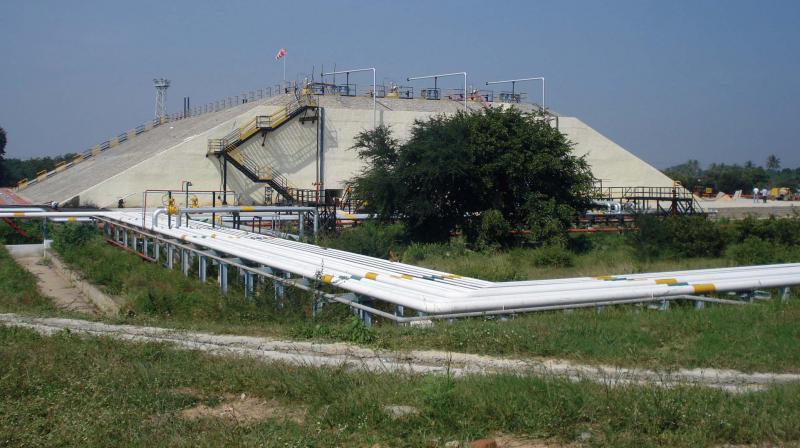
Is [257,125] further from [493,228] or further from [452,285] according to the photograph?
[452,285]

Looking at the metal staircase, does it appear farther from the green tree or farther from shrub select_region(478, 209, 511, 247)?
shrub select_region(478, 209, 511, 247)

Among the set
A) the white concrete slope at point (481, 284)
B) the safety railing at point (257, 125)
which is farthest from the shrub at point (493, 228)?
the safety railing at point (257, 125)

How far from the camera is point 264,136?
52906 millimetres

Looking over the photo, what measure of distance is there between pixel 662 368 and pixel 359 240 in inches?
594

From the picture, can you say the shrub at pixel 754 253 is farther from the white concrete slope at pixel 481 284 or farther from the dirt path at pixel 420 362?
the dirt path at pixel 420 362

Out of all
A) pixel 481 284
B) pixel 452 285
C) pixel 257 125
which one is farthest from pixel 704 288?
pixel 257 125

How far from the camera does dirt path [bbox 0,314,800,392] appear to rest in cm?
679

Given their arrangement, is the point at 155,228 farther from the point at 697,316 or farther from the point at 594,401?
the point at 594,401

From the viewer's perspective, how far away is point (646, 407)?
5.58m

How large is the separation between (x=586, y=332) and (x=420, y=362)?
6.50ft

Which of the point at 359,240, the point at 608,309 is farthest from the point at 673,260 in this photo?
the point at 608,309

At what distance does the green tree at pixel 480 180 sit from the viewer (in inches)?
1150

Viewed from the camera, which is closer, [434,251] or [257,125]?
[434,251]

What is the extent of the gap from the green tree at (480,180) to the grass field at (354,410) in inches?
868
